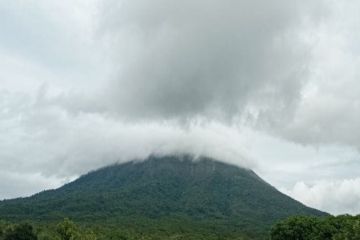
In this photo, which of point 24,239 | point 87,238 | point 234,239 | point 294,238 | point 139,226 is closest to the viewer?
point 87,238

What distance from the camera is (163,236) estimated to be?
15100 cm

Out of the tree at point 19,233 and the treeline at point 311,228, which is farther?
the tree at point 19,233

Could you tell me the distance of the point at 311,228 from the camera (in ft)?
323

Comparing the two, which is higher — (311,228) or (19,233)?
(19,233)

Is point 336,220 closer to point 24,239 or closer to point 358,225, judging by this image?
point 358,225

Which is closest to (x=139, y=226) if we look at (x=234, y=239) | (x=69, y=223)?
(x=234, y=239)

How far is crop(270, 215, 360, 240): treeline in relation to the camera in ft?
306

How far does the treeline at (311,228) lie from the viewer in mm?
93312

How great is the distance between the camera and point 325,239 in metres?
93.2

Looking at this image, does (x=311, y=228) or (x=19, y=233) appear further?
(x=19, y=233)

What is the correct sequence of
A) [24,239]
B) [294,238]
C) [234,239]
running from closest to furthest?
[294,238] < [24,239] < [234,239]

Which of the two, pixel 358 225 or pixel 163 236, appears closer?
pixel 358 225

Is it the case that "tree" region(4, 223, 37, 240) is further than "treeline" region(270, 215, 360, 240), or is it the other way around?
"tree" region(4, 223, 37, 240)

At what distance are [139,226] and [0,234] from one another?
68882 mm
